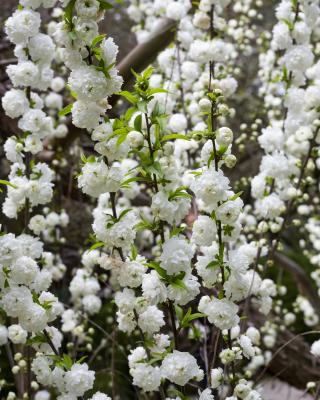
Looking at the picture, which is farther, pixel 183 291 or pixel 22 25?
pixel 22 25

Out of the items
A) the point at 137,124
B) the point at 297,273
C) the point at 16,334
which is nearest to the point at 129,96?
the point at 137,124

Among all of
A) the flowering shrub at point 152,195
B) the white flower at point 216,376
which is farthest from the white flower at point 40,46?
the white flower at point 216,376

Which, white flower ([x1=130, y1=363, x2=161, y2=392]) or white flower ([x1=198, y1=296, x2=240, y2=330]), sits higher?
white flower ([x1=198, y1=296, x2=240, y2=330])

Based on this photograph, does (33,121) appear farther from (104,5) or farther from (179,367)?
(179,367)

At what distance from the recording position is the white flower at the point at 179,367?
56.0 inches

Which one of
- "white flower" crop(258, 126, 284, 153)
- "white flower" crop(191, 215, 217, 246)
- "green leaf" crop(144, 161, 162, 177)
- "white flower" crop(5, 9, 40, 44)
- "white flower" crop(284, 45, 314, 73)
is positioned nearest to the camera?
"green leaf" crop(144, 161, 162, 177)

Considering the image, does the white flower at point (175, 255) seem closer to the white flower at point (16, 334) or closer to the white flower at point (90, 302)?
the white flower at point (16, 334)

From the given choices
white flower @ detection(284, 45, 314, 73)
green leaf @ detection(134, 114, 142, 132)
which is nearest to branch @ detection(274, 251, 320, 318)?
white flower @ detection(284, 45, 314, 73)

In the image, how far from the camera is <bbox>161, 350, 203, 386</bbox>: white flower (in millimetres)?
1423

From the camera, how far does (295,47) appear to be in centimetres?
246

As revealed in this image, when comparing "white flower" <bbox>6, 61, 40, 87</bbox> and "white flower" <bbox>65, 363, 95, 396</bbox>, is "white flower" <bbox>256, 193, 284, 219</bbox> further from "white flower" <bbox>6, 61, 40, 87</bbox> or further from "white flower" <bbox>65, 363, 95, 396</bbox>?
"white flower" <bbox>65, 363, 95, 396</bbox>

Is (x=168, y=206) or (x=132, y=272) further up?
(x=168, y=206)

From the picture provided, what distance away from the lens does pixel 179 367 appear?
4.66ft

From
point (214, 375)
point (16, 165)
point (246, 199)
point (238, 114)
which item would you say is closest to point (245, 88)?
point (238, 114)
